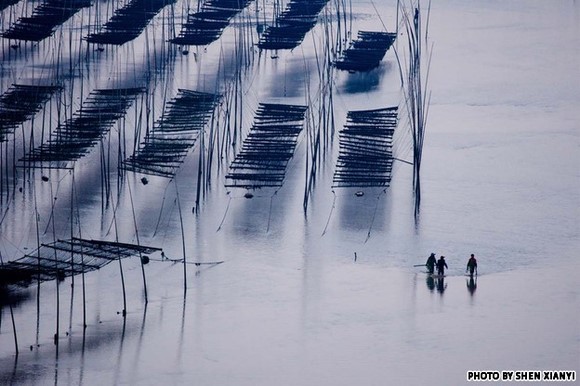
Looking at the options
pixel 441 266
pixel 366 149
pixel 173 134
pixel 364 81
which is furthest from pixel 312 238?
pixel 364 81

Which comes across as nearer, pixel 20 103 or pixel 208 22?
pixel 20 103

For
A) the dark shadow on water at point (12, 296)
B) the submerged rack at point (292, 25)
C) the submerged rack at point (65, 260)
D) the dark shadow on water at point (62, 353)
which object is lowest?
the dark shadow on water at point (62, 353)

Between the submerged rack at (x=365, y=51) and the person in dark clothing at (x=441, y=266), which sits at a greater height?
the submerged rack at (x=365, y=51)

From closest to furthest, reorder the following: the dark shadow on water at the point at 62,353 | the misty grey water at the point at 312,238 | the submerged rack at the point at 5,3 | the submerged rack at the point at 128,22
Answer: the dark shadow on water at the point at 62,353 → the misty grey water at the point at 312,238 → the submerged rack at the point at 128,22 → the submerged rack at the point at 5,3

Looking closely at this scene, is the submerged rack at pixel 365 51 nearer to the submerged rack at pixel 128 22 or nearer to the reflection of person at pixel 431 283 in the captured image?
the submerged rack at pixel 128 22

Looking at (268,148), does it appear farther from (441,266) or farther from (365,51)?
(365,51)

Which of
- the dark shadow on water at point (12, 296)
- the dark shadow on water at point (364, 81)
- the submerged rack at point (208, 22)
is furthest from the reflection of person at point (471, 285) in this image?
the submerged rack at point (208, 22)

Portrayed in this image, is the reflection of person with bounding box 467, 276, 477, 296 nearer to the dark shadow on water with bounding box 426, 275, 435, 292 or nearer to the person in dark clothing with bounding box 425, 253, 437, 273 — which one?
the dark shadow on water with bounding box 426, 275, 435, 292
